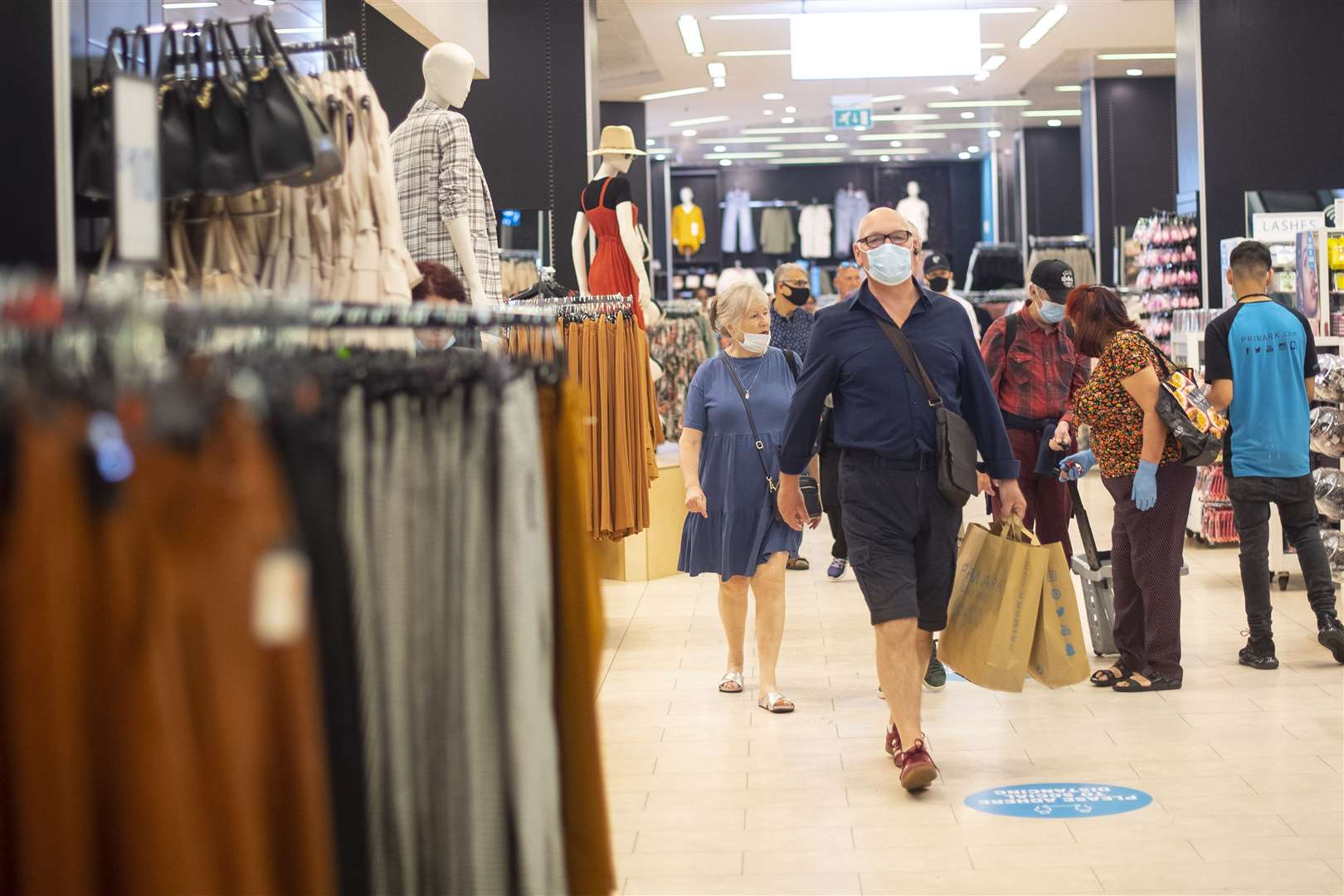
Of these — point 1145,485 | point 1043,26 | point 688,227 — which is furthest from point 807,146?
point 1145,485

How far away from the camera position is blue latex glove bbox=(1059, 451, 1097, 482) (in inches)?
218

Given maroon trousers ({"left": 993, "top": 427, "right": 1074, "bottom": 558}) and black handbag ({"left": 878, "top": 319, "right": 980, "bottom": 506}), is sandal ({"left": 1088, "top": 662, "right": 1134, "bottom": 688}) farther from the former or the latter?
black handbag ({"left": 878, "top": 319, "right": 980, "bottom": 506})

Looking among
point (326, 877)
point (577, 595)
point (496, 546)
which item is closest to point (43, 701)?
point (326, 877)

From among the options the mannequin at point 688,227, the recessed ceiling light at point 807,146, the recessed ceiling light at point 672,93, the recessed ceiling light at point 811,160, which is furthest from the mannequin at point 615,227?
the recessed ceiling light at point 811,160

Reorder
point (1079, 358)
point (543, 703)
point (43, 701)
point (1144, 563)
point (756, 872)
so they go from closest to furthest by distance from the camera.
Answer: point (43, 701), point (543, 703), point (756, 872), point (1144, 563), point (1079, 358)

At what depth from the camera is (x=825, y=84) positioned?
56.9 feet

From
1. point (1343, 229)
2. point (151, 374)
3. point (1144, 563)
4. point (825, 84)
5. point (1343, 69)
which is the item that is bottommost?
point (1144, 563)

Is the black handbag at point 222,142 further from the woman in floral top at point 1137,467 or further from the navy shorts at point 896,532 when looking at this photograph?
the woman in floral top at point 1137,467

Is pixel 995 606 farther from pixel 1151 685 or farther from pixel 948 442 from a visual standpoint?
pixel 1151 685

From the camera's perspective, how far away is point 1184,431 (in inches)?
203

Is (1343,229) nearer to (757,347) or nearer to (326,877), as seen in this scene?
(757,347)

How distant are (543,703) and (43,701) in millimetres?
705

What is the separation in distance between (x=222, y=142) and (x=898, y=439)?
220 cm

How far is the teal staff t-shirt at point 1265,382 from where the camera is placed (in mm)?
5789
